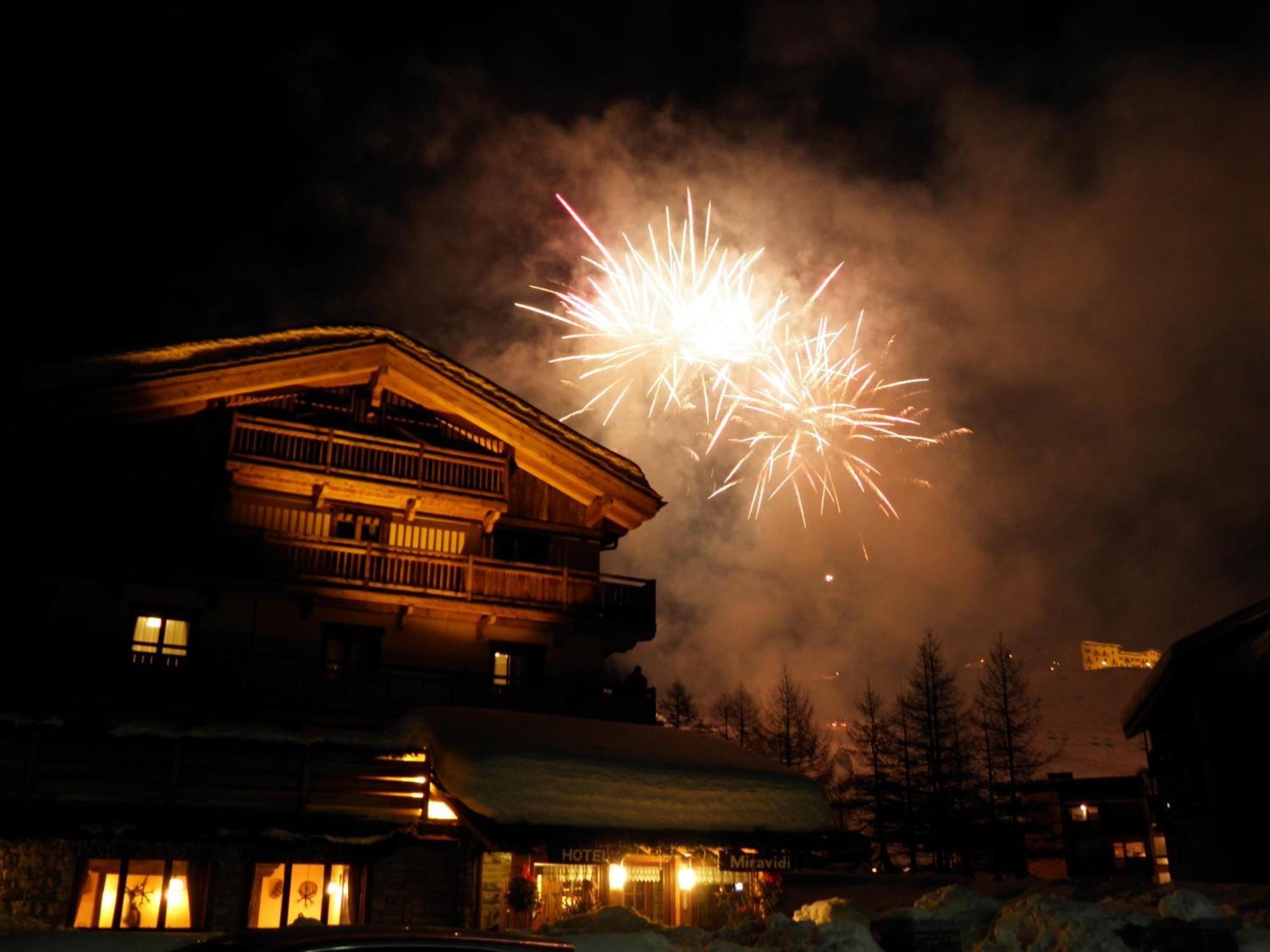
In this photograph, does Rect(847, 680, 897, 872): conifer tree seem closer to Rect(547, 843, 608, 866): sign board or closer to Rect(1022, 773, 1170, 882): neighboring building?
Rect(1022, 773, 1170, 882): neighboring building

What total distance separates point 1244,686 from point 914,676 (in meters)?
32.5

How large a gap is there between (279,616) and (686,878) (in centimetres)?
1154

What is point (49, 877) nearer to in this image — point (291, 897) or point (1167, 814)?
point (291, 897)

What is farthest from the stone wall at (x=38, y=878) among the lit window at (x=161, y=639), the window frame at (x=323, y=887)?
the lit window at (x=161, y=639)

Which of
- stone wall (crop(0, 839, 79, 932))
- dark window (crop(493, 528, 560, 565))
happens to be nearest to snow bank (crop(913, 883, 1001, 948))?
stone wall (crop(0, 839, 79, 932))

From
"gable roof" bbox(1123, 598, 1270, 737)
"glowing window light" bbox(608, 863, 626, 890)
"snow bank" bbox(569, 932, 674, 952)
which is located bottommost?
"snow bank" bbox(569, 932, 674, 952)

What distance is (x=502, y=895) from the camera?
23.3 meters

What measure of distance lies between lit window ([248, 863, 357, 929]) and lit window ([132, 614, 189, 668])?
5177 mm

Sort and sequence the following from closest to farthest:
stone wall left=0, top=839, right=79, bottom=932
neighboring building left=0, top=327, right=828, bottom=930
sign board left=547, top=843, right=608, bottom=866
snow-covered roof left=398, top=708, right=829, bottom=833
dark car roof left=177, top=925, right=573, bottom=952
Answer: dark car roof left=177, top=925, right=573, bottom=952, stone wall left=0, top=839, right=79, bottom=932, neighboring building left=0, top=327, right=828, bottom=930, sign board left=547, top=843, right=608, bottom=866, snow-covered roof left=398, top=708, right=829, bottom=833

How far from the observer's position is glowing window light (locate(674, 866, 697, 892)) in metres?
25.0

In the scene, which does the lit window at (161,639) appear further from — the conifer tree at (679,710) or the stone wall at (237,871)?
the conifer tree at (679,710)

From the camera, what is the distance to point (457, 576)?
88.7ft

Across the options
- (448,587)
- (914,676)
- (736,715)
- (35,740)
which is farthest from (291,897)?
(736,715)

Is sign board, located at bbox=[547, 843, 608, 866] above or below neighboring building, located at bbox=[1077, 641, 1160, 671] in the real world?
below
